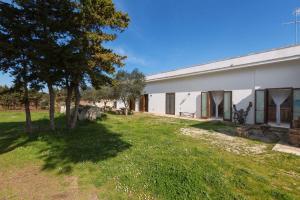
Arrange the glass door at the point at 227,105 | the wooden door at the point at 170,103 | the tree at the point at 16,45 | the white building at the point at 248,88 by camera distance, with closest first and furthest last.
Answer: the tree at the point at 16,45 → the white building at the point at 248,88 → the glass door at the point at 227,105 → the wooden door at the point at 170,103

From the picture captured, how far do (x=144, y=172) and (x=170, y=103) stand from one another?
14.3 metres

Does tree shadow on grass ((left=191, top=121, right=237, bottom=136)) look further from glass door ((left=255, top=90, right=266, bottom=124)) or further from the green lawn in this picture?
the green lawn

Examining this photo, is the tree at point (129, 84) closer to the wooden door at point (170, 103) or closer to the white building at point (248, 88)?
the wooden door at point (170, 103)

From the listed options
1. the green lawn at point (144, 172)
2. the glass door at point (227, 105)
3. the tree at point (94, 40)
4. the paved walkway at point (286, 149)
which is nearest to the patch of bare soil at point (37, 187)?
the green lawn at point (144, 172)

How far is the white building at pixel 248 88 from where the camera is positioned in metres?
10.3

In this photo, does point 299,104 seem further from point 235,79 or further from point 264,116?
point 235,79

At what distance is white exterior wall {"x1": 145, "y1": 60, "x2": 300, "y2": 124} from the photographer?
10.4m

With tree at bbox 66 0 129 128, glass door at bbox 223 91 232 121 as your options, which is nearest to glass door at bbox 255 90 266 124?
glass door at bbox 223 91 232 121

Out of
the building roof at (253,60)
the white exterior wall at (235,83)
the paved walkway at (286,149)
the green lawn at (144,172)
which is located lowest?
the green lawn at (144,172)

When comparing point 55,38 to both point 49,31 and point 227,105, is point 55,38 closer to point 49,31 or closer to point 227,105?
point 49,31

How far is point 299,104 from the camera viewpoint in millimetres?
9766

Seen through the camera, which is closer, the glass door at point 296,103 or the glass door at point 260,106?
the glass door at point 296,103

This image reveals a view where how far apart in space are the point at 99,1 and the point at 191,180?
7.13m

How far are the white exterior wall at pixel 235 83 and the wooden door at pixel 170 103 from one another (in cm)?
45
